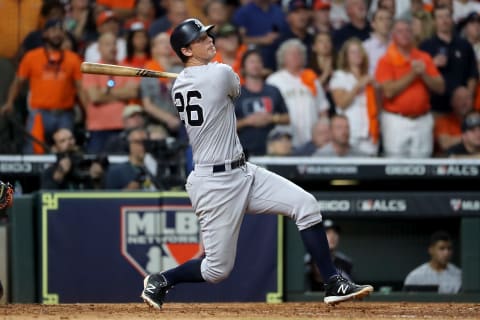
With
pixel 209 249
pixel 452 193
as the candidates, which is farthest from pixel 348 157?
pixel 209 249

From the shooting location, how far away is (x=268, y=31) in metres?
11.1

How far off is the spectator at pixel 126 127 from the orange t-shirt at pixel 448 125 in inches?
113

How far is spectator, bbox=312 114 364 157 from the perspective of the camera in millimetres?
10172

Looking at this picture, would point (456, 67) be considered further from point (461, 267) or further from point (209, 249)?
point (209, 249)

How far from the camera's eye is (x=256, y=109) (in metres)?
10.2

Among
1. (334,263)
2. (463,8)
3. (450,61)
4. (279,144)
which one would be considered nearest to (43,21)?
(279,144)

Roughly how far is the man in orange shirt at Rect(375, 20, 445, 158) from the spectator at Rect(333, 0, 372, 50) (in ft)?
1.61

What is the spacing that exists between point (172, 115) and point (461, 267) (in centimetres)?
303

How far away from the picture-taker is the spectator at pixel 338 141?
33.4 feet

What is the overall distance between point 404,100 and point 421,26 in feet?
3.51

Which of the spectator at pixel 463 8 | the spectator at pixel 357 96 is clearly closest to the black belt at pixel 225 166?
the spectator at pixel 357 96

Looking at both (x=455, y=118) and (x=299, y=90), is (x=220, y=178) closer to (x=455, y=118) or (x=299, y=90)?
(x=299, y=90)

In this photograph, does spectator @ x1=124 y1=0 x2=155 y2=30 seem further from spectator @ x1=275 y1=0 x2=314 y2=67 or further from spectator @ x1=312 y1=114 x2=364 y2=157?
spectator @ x1=312 y1=114 x2=364 y2=157

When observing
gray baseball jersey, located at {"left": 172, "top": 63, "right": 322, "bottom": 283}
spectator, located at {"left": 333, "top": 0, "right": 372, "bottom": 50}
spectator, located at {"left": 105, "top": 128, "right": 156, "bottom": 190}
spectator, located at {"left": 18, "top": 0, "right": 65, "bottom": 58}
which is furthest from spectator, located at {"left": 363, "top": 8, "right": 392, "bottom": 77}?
gray baseball jersey, located at {"left": 172, "top": 63, "right": 322, "bottom": 283}
